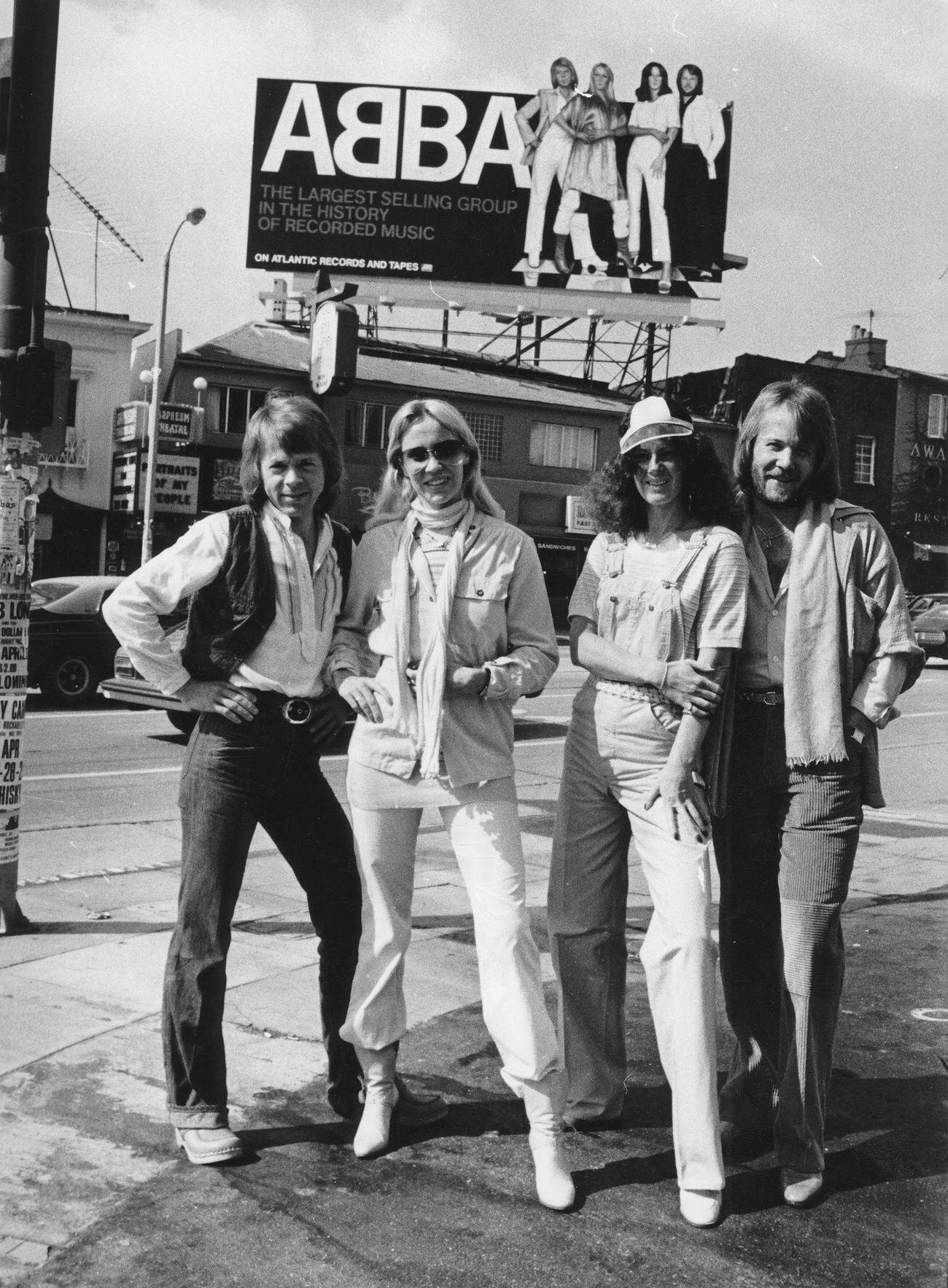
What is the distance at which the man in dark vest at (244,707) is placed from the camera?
332 centimetres

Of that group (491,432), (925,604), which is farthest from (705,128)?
(925,604)

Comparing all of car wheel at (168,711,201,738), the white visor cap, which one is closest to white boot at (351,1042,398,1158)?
the white visor cap

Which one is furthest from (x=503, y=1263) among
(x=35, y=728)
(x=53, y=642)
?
(x=53, y=642)

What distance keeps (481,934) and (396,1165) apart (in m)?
0.60

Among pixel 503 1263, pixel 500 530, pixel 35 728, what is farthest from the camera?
pixel 35 728

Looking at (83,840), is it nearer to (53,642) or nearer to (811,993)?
(811,993)

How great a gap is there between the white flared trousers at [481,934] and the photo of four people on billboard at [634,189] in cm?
3672

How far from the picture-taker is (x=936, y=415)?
51094 mm

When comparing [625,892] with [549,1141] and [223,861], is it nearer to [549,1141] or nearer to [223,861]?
[549,1141]

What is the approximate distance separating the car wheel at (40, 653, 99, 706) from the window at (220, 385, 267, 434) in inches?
801

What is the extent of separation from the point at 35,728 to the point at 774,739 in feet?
34.8

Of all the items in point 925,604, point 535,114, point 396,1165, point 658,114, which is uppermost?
point 658,114

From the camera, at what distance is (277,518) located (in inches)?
137

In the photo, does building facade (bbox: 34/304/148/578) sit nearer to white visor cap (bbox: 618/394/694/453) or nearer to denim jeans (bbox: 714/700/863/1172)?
white visor cap (bbox: 618/394/694/453)
